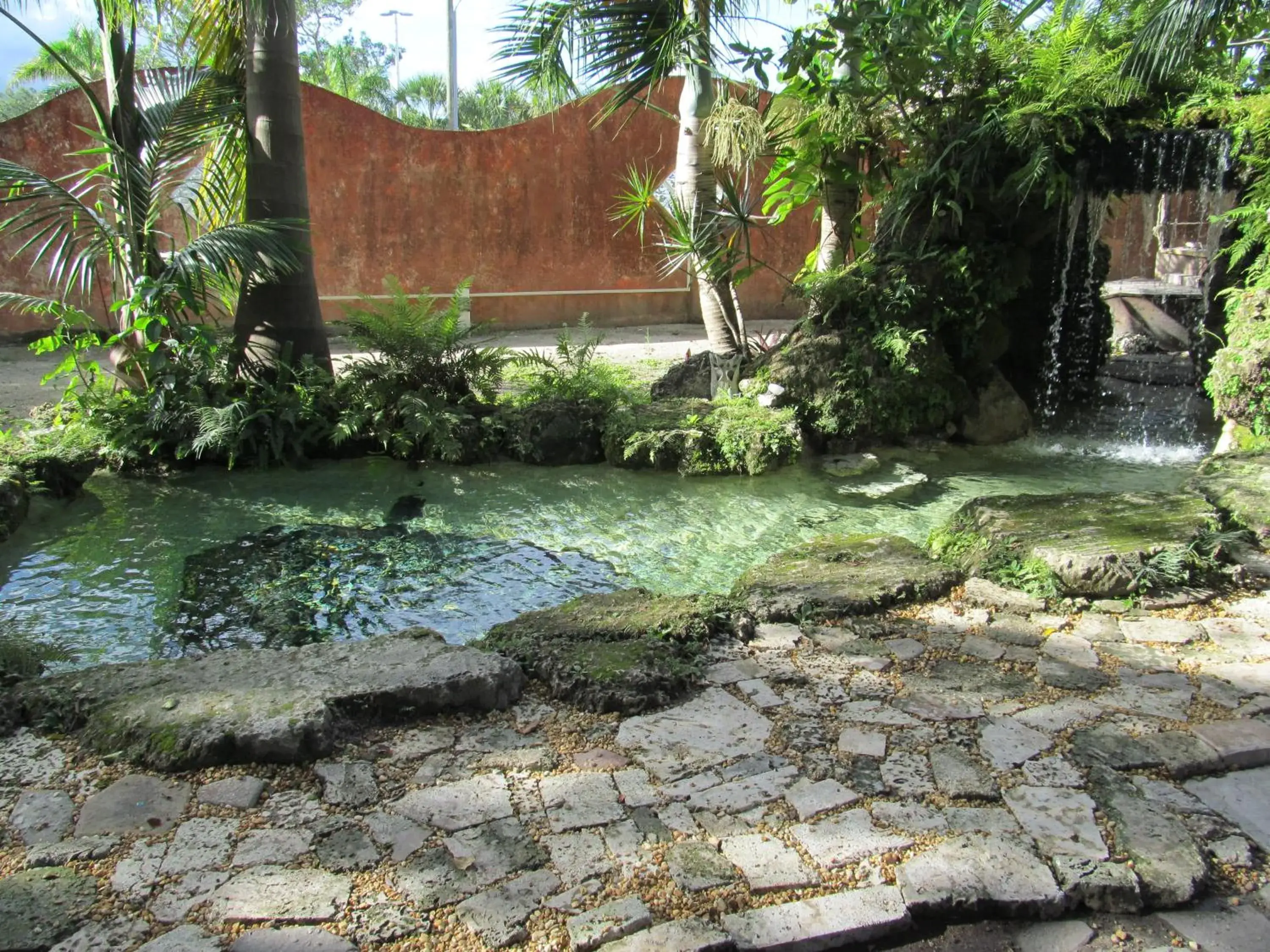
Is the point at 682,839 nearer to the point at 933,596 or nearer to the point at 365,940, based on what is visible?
the point at 365,940

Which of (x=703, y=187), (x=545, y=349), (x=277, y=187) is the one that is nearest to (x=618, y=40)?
(x=703, y=187)

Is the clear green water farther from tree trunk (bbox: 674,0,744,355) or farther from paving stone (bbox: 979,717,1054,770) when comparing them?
tree trunk (bbox: 674,0,744,355)

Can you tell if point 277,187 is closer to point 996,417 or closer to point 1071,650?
point 996,417

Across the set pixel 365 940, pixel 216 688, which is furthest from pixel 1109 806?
pixel 216 688

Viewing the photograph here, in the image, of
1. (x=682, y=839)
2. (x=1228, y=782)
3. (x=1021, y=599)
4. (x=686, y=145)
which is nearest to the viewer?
(x=682, y=839)

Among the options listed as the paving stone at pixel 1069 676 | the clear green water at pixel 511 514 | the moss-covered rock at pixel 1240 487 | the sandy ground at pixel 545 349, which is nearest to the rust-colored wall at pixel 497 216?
the sandy ground at pixel 545 349

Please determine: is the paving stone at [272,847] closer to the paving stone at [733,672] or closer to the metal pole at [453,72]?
the paving stone at [733,672]

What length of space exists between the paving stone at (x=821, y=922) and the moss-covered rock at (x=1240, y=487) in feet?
10.2

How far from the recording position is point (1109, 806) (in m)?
2.42

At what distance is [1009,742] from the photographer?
2.71 metres

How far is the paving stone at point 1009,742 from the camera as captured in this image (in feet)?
8.63

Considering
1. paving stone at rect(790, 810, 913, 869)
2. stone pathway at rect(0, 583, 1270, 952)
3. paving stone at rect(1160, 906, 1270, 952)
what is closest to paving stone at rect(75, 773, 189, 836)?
stone pathway at rect(0, 583, 1270, 952)

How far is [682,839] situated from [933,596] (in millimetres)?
1930

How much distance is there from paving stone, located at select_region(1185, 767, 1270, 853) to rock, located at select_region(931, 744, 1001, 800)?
0.54 meters
